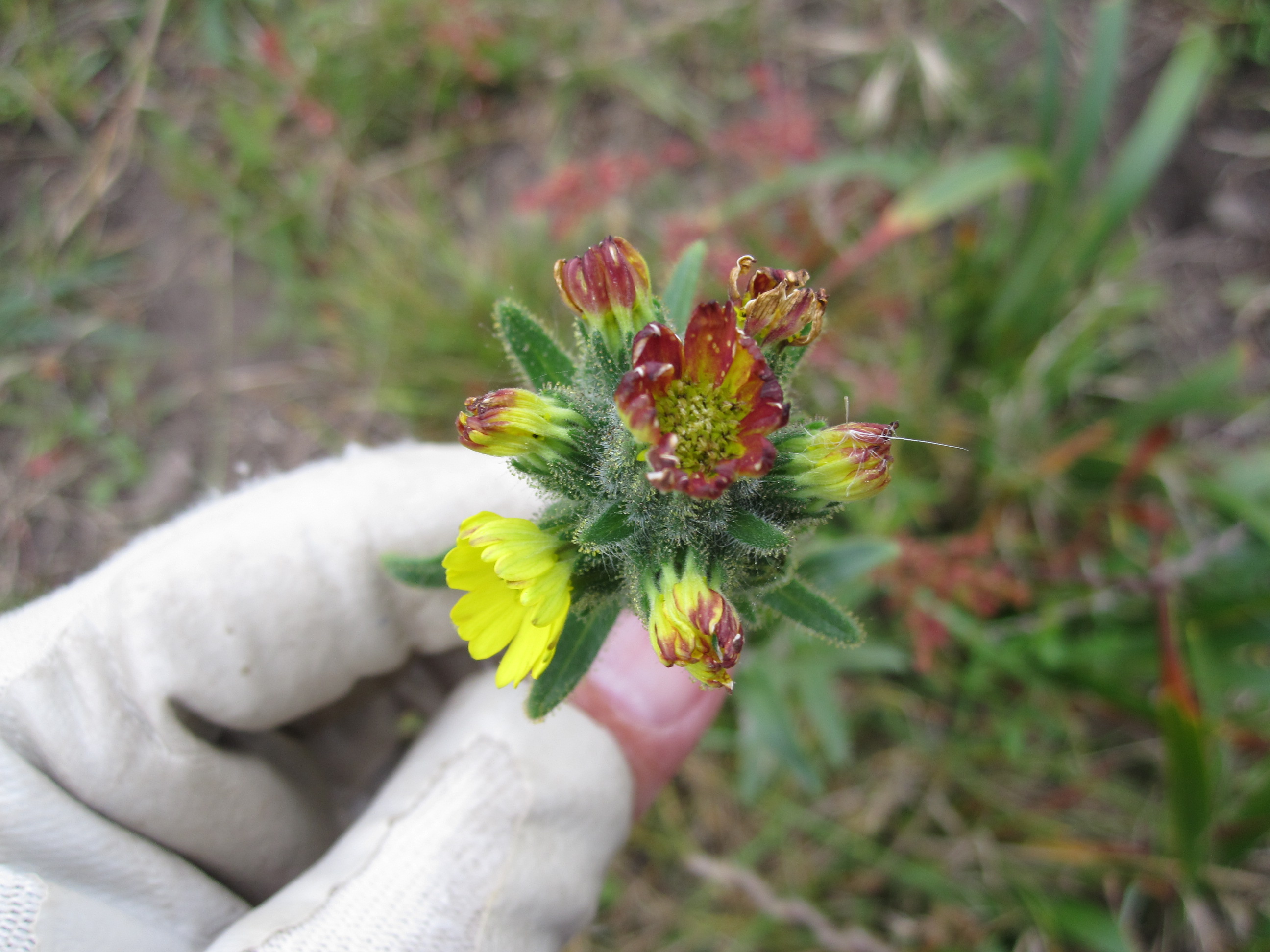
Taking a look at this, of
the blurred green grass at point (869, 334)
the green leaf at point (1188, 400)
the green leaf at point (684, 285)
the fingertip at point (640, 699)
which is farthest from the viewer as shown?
the green leaf at point (1188, 400)

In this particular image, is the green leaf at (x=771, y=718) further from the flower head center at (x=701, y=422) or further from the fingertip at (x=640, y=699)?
the flower head center at (x=701, y=422)

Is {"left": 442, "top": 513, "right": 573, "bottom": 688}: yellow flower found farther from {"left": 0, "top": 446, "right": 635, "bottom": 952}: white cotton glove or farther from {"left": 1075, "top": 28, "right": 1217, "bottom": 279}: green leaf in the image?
{"left": 1075, "top": 28, "right": 1217, "bottom": 279}: green leaf

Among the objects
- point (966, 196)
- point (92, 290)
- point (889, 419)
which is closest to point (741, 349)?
point (889, 419)

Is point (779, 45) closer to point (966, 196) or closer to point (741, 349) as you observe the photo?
point (966, 196)

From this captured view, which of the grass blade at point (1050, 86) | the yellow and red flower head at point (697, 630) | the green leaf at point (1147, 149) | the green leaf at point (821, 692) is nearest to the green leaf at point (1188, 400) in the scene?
the green leaf at point (1147, 149)

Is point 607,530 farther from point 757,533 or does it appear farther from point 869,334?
point 869,334

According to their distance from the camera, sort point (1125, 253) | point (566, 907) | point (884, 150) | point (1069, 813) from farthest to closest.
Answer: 1. point (884, 150)
2. point (1125, 253)
3. point (1069, 813)
4. point (566, 907)
